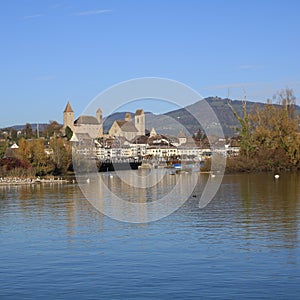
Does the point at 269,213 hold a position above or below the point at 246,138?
below

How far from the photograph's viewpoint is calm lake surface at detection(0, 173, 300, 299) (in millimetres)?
10961

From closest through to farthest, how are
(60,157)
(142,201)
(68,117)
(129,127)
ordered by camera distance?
(142,201) < (60,157) < (129,127) < (68,117)

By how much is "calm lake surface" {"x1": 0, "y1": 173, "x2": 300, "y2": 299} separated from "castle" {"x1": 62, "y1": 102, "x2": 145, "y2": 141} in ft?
169

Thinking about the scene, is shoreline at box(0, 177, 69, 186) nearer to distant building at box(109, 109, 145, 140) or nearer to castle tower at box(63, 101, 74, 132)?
distant building at box(109, 109, 145, 140)

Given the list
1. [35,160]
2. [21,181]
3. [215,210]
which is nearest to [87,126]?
[35,160]

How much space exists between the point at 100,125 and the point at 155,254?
8369cm

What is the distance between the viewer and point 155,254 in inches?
545

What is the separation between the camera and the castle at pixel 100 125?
267ft

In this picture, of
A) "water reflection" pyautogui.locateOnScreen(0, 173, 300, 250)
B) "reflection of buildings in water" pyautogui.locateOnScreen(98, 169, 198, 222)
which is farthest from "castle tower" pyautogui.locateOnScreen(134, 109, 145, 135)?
"water reflection" pyautogui.locateOnScreen(0, 173, 300, 250)

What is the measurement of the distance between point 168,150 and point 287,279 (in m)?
75.8

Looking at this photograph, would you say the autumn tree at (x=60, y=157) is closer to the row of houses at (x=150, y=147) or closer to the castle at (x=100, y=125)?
the castle at (x=100, y=125)

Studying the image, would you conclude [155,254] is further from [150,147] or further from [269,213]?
[150,147]

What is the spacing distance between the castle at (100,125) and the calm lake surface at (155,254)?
169 feet

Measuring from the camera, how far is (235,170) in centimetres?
4931
